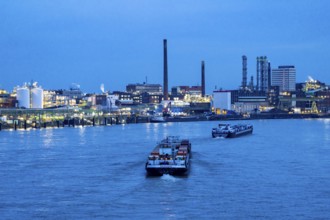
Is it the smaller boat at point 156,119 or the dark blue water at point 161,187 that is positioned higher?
the smaller boat at point 156,119

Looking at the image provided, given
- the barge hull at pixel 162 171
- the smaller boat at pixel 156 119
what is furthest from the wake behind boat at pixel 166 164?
the smaller boat at pixel 156 119

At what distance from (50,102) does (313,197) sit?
3124 inches

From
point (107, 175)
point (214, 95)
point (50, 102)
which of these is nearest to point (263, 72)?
point (214, 95)

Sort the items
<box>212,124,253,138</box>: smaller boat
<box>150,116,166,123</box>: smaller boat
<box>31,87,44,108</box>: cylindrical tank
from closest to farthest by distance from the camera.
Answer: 1. <box>212,124,253,138</box>: smaller boat
2. <box>31,87,44,108</box>: cylindrical tank
3. <box>150,116,166,123</box>: smaller boat

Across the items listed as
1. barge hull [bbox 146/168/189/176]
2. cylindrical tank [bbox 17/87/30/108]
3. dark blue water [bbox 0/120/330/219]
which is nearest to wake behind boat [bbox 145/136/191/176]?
barge hull [bbox 146/168/189/176]

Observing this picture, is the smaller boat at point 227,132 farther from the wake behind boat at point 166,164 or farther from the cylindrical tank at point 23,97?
the cylindrical tank at point 23,97

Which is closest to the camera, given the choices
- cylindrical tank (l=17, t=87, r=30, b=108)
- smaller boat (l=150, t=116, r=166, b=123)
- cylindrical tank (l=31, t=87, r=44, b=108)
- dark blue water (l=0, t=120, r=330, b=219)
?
dark blue water (l=0, t=120, r=330, b=219)

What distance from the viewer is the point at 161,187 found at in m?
21.7

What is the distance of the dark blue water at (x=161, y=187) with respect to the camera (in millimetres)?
17953

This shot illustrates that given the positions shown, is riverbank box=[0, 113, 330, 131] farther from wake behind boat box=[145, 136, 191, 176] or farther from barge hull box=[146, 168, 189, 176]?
barge hull box=[146, 168, 189, 176]

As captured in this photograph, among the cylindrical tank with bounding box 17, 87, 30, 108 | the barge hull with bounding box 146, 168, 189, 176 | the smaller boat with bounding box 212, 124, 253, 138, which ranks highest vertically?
the cylindrical tank with bounding box 17, 87, 30, 108

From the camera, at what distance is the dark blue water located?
18.0 metres

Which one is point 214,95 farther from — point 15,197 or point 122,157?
point 15,197

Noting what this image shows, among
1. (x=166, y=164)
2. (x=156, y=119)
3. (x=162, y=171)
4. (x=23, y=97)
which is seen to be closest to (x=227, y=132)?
(x=166, y=164)
